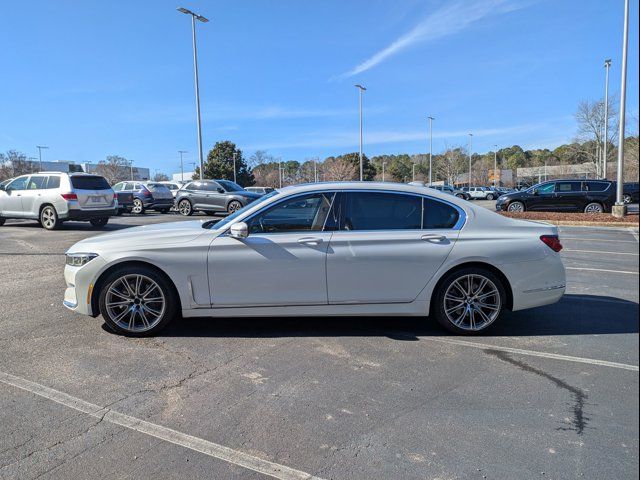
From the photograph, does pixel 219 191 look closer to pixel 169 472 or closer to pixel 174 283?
pixel 174 283

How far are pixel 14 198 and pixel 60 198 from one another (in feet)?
7.47

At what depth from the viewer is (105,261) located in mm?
4633

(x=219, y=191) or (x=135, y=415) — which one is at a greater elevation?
(x=219, y=191)

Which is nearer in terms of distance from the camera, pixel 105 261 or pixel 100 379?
pixel 100 379

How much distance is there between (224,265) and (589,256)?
814 cm

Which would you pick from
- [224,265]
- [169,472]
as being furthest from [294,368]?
[169,472]

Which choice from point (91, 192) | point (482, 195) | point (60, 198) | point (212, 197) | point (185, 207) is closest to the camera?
point (60, 198)

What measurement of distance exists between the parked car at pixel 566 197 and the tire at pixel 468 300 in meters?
18.3

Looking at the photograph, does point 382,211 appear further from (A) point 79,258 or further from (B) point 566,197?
(B) point 566,197

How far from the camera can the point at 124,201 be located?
829 inches

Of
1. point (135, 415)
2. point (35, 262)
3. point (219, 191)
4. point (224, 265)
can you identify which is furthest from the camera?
point (219, 191)

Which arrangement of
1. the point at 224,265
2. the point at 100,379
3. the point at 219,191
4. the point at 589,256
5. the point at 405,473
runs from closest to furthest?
the point at 405,473 → the point at 100,379 → the point at 224,265 → the point at 589,256 → the point at 219,191

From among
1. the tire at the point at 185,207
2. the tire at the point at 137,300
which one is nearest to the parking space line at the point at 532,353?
the tire at the point at 137,300

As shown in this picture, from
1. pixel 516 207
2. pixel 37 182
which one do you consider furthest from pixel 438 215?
pixel 516 207
